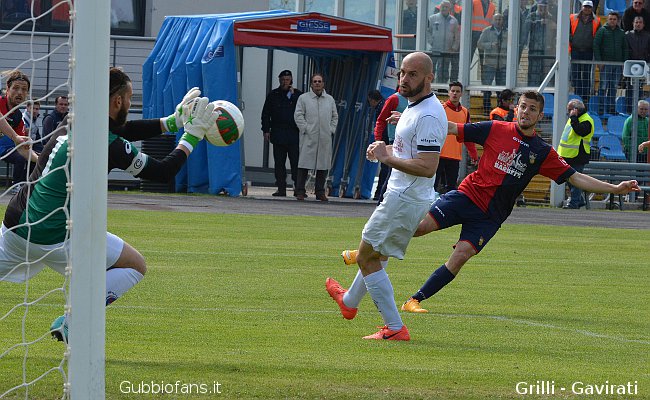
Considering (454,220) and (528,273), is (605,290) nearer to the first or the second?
(528,273)

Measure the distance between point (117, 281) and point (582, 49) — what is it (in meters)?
21.1

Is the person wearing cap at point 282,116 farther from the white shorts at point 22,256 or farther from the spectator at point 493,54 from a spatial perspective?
the white shorts at point 22,256

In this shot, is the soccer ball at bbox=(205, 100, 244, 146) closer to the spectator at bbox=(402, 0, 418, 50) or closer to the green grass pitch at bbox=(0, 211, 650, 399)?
the green grass pitch at bbox=(0, 211, 650, 399)

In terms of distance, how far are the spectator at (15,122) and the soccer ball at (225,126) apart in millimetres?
1095

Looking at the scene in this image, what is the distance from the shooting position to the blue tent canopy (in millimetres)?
24797

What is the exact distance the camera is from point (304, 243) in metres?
16.6

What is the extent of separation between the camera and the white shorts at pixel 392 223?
894 cm

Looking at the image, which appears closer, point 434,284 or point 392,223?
point 392,223

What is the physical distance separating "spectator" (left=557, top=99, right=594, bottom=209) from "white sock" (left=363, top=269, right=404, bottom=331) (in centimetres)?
1636

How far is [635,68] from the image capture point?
25672mm

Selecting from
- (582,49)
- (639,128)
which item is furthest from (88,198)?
(582,49)

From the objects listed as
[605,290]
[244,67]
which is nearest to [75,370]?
[605,290]

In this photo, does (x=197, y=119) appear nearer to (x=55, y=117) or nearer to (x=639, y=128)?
(x=55, y=117)

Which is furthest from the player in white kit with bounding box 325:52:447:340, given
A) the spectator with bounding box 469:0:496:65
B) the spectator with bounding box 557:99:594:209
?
the spectator with bounding box 469:0:496:65
